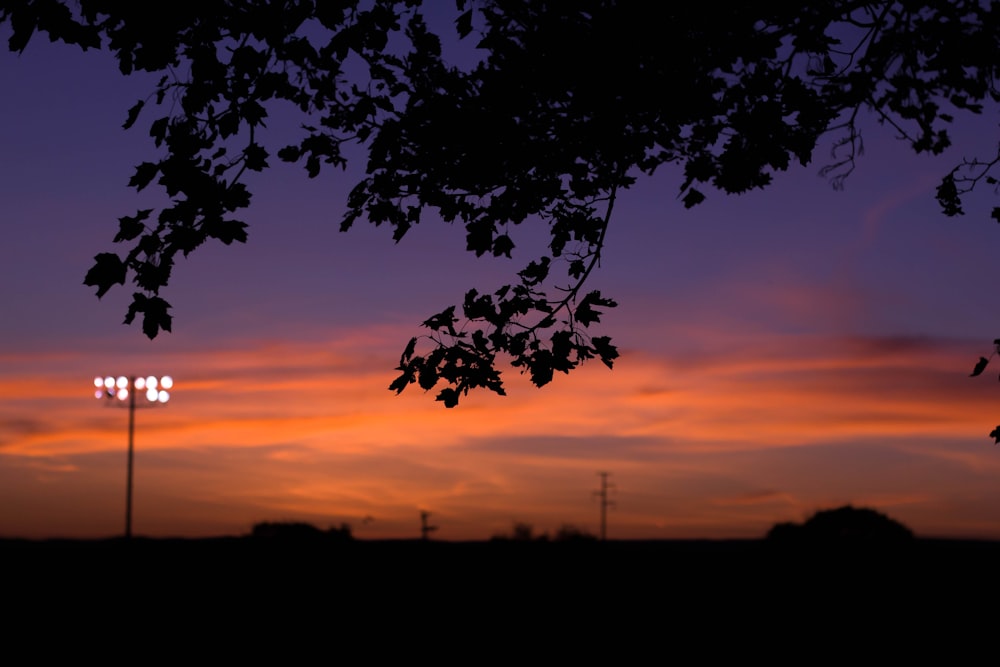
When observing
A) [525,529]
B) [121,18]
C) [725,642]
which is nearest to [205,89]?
[121,18]

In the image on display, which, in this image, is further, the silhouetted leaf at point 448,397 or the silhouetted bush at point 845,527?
the silhouetted bush at point 845,527

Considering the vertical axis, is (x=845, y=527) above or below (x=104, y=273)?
below

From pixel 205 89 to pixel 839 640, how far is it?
1051cm

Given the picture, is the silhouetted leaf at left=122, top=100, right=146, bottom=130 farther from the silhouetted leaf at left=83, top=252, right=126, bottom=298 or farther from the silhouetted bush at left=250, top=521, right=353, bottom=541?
the silhouetted bush at left=250, top=521, right=353, bottom=541

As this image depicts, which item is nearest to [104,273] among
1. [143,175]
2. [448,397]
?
[143,175]

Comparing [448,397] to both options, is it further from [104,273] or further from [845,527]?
[845,527]

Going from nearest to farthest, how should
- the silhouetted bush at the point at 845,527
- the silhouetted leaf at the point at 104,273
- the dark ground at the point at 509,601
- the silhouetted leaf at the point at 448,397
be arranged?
the silhouetted leaf at the point at 104,273, the silhouetted leaf at the point at 448,397, the dark ground at the point at 509,601, the silhouetted bush at the point at 845,527

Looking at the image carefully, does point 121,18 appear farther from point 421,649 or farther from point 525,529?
point 525,529

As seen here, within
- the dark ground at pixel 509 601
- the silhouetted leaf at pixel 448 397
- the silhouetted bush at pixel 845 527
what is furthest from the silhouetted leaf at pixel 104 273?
the silhouetted bush at pixel 845 527

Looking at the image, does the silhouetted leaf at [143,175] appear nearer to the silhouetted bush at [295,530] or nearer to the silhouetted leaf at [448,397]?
the silhouetted leaf at [448,397]

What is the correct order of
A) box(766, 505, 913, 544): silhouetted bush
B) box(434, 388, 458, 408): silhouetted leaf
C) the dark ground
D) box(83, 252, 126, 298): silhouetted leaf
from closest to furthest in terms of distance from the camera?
box(83, 252, 126, 298): silhouetted leaf, box(434, 388, 458, 408): silhouetted leaf, the dark ground, box(766, 505, 913, 544): silhouetted bush

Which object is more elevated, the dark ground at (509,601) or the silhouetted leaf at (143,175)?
the silhouetted leaf at (143,175)

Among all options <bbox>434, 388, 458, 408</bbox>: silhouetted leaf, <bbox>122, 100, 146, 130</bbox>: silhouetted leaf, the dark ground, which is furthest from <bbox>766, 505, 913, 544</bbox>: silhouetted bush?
<bbox>122, 100, 146, 130</bbox>: silhouetted leaf

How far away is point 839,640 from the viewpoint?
13.9 m
